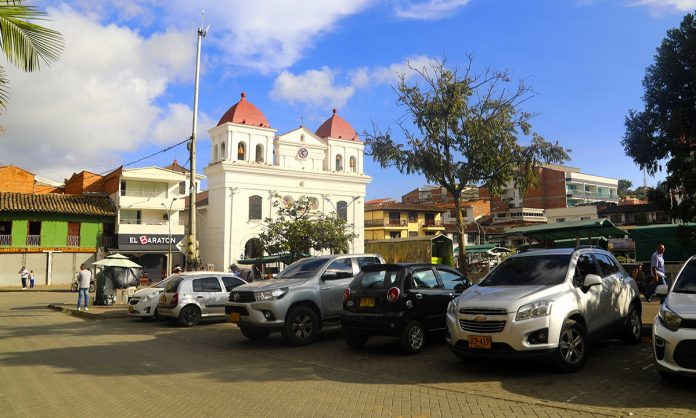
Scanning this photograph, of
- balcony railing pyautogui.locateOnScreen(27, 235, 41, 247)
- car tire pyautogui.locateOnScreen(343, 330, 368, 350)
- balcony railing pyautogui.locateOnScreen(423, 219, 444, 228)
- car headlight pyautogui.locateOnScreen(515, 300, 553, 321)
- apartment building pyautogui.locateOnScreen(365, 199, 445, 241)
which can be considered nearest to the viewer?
car headlight pyautogui.locateOnScreen(515, 300, 553, 321)

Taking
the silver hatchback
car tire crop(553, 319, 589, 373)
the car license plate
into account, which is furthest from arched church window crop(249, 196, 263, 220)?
car tire crop(553, 319, 589, 373)

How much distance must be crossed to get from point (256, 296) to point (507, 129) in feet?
28.6

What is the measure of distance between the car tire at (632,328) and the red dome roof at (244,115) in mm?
46327

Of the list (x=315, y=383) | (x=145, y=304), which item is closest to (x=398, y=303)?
(x=315, y=383)

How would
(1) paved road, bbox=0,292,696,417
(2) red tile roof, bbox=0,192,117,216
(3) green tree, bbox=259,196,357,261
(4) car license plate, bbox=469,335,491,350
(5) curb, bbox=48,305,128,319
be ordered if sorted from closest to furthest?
1. (1) paved road, bbox=0,292,696,417
2. (4) car license plate, bbox=469,335,491,350
3. (5) curb, bbox=48,305,128,319
4. (3) green tree, bbox=259,196,357,261
5. (2) red tile roof, bbox=0,192,117,216

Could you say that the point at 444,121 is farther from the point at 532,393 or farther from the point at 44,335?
the point at 44,335

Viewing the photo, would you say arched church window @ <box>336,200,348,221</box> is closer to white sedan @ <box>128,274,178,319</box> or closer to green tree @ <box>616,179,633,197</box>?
white sedan @ <box>128,274,178,319</box>

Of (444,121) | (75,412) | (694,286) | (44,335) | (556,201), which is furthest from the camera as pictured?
(556,201)

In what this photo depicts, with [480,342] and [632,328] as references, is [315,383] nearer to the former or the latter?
[480,342]

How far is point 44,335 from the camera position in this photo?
46.1ft

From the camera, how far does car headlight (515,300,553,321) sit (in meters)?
7.38

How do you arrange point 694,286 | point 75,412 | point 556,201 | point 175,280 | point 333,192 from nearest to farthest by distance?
1. point 75,412
2. point 694,286
3. point 175,280
4. point 333,192
5. point 556,201

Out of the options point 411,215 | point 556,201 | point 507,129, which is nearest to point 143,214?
point 411,215

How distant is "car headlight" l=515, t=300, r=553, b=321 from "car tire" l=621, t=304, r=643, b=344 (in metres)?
2.90
